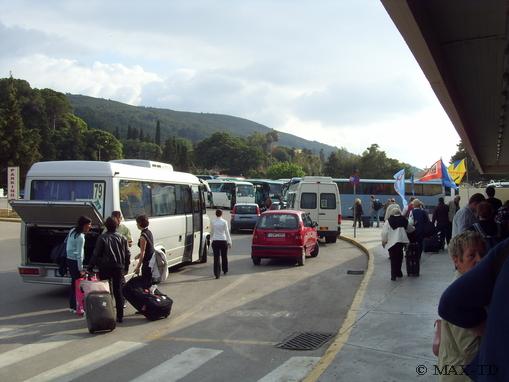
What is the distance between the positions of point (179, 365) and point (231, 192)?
144 feet

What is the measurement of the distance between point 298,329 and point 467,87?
19.2ft

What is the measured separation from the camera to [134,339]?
Answer: 7613 mm

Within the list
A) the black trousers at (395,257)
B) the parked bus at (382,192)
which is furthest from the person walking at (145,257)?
the parked bus at (382,192)

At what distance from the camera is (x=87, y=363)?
6406 millimetres

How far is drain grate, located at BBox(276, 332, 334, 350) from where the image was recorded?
23.4ft

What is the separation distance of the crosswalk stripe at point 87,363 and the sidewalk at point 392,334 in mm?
2722

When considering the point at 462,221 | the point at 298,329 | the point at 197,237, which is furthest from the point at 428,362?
the point at 197,237

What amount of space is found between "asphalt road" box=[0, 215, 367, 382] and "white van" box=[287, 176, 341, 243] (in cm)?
857

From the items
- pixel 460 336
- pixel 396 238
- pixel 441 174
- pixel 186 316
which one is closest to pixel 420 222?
pixel 396 238

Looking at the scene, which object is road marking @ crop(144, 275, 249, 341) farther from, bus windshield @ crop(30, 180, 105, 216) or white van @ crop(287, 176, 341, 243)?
white van @ crop(287, 176, 341, 243)

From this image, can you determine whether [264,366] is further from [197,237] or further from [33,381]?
[197,237]

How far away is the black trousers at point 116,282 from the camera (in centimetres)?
865

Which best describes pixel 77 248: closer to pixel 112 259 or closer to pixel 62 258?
pixel 62 258

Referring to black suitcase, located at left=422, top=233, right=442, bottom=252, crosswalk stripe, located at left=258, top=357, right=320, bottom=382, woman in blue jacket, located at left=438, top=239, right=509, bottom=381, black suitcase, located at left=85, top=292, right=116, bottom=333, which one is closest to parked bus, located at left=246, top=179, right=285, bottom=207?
black suitcase, located at left=422, top=233, right=442, bottom=252
